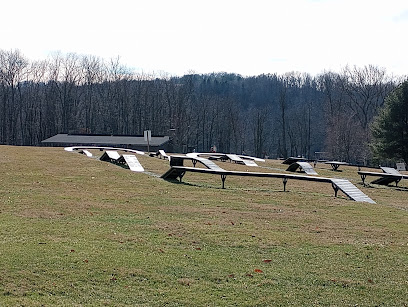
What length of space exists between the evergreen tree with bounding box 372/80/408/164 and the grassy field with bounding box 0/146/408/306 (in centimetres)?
2406

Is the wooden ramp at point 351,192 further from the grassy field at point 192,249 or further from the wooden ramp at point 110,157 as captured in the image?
the wooden ramp at point 110,157

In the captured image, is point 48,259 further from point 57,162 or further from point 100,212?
point 57,162

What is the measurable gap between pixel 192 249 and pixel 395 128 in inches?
1309

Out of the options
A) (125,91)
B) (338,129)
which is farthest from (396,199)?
(125,91)

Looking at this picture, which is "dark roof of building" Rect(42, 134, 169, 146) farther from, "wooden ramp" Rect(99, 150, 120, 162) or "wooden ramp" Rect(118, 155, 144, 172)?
"wooden ramp" Rect(118, 155, 144, 172)

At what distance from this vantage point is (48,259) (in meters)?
6.70

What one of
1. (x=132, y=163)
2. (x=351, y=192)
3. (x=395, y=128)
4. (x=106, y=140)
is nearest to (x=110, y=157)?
(x=132, y=163)

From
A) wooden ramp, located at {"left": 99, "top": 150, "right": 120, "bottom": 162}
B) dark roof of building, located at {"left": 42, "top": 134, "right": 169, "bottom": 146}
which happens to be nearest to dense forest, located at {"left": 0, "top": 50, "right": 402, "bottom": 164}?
dark roof of building, located at {"left": 42, "top": 134, "right": 169, "bottom": 146}

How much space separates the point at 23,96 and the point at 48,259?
2561 inches

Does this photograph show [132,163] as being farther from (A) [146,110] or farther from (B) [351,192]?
(A) [146,110]

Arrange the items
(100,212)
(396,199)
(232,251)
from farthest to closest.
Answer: (396,199), (100,212), (232,251)

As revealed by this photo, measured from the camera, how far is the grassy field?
5.80 m

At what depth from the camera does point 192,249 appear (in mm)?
7816

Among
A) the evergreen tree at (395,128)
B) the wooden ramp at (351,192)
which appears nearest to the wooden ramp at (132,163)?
the wooden ramp at (351,192)
